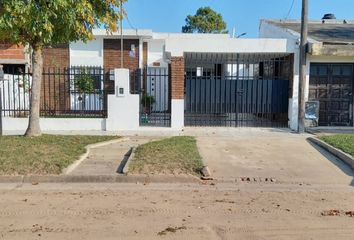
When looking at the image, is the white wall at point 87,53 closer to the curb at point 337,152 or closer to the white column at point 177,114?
the white column at point 177,114

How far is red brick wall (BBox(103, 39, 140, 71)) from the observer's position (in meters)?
20.8

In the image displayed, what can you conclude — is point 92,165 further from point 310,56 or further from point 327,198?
point 310,56

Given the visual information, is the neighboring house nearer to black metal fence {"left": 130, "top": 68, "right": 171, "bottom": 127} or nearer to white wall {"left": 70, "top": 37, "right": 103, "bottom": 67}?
black metal fence {"left": 130, "top": 68, "right": 171, "bottom": 127}

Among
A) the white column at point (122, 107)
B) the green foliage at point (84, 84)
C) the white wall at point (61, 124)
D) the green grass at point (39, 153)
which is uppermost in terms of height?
the green foliage at point (84, 84)

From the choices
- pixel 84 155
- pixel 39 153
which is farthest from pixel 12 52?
pixel 39 153

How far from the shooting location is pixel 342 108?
52.0 ft

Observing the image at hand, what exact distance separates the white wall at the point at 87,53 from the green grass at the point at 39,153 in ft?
31.2

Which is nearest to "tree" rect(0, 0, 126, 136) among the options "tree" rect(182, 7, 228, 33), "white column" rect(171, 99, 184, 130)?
"white column" rect(171, 99, 184, 130)

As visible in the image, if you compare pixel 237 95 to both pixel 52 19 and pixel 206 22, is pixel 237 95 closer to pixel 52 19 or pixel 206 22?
pixel 52 19

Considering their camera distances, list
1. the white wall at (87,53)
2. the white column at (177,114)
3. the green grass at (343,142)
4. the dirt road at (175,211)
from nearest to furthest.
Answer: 1. the dirt road at (175,211)
2. the green grass at (343,142)
3. the white column at (177,114)
4. the white wall at (87,53)

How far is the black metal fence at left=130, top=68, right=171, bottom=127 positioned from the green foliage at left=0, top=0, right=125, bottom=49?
5.09 metres

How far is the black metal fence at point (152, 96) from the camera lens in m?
16.1

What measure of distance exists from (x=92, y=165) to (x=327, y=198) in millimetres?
4755

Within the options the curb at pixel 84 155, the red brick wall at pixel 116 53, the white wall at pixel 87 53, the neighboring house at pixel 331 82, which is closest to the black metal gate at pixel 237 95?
the neighboring house at pixel 331 82
